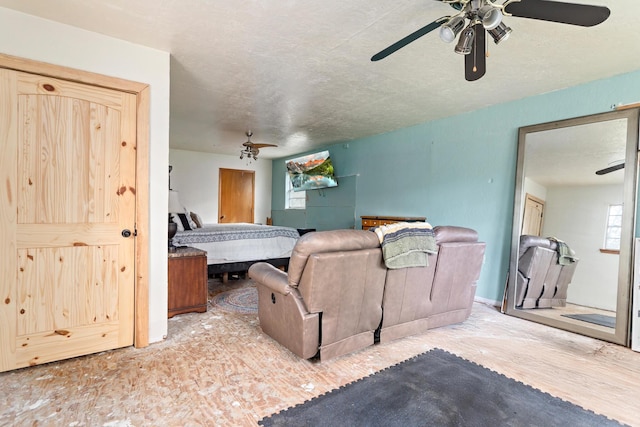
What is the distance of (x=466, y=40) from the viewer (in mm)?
1746

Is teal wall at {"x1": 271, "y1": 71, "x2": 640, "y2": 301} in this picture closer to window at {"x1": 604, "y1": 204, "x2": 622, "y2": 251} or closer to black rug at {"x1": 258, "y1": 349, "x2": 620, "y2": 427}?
window at {"x1": 604, "y1": 204, "x2": 622, "y2": 251}

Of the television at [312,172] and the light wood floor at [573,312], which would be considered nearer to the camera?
the light wood floor at [573,312]

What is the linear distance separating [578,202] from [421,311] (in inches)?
81.2

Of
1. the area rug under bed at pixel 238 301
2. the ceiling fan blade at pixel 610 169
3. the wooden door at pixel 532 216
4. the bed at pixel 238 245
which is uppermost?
the ceiling fan blade at pixel 610 169

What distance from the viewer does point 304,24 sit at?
2.19 metres

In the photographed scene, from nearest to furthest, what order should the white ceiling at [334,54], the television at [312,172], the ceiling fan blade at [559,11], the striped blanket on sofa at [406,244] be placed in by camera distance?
the ceiling fan blade at [559,11] < the white ceiling at [334,54] < the striped blanket on sofa at [406,244] < the television at [312,172]

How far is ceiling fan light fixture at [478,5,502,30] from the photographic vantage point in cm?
151

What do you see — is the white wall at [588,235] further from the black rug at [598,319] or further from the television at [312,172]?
the television at [312,172]

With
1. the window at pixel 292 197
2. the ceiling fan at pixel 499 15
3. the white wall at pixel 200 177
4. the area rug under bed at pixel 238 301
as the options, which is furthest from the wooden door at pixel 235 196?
the ceiling fan at pixel 499 15

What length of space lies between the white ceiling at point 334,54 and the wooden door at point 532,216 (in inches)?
47.0

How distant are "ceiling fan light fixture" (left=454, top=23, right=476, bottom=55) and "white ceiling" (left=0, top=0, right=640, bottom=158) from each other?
1.24 ft

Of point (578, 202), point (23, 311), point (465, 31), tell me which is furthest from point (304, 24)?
point (578, 202)

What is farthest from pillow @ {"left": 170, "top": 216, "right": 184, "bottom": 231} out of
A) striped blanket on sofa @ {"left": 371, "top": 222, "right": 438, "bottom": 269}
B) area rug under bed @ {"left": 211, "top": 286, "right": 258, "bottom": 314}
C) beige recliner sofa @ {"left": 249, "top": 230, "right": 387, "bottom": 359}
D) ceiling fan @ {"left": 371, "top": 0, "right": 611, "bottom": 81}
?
ceiling fan @ {"left": 371, "top": 0, "right": 611, "bottom": 81}

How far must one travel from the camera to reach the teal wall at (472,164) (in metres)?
3.26
